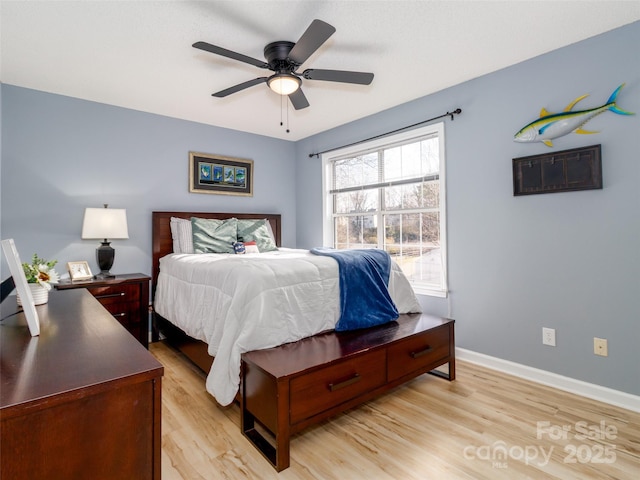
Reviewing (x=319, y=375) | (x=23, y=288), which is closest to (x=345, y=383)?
(x=319, y=375)

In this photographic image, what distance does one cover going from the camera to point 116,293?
305 cm

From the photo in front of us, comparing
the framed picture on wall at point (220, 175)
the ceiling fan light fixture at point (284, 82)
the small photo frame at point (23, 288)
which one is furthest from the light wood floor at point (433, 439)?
the framed picture on wall at point (220, 175)

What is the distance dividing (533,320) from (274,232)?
9.97ft

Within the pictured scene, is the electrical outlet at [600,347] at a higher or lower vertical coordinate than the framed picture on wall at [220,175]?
lower

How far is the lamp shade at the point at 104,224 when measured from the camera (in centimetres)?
302

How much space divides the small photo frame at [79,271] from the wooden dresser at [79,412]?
232 centimetres

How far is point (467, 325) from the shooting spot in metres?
2.99

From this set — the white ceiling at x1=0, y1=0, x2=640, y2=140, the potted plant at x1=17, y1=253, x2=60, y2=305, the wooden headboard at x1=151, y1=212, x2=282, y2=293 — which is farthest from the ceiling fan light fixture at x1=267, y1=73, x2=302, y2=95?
the wooden headboard at x1=151, y1=212, x2=282, y2=293

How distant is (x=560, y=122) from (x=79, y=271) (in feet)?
13.4

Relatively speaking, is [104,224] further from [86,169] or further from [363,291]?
[363,291]

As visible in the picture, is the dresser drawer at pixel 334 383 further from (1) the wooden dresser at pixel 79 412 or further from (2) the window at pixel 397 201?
(2) the window at pixel 397 201

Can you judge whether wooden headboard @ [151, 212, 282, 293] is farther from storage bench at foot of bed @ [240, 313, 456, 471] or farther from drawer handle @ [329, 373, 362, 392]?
drawer handle @ [329, 373, 362, 392]

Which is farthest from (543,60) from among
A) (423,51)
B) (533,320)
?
(533,320)

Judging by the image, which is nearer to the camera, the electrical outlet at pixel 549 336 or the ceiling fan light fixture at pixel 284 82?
the ceiling fan light fixture at pixel 284 82
